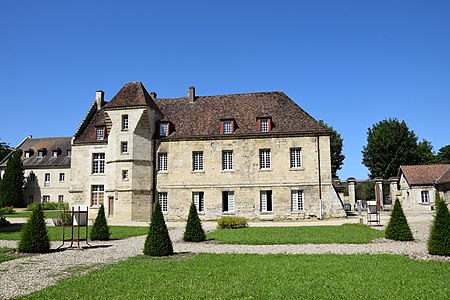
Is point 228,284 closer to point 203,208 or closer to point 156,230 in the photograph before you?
point 156,230

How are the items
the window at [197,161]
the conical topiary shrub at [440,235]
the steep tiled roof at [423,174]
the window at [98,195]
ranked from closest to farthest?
the conical topiary shrub at [440,235] < the window at [197,161] < the window at [98,195] < the steep tiled roof at [423,174]

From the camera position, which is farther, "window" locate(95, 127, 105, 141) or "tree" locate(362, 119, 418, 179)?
"tree" locate(362, 119, 418, 179)

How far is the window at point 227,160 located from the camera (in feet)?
94.8

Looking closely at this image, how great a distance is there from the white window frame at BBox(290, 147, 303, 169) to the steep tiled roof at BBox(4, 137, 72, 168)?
106 ft

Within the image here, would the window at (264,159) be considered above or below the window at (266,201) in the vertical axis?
above

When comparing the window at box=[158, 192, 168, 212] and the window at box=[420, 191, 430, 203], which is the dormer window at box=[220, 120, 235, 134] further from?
the window at box=[420, 191, 430, 203]

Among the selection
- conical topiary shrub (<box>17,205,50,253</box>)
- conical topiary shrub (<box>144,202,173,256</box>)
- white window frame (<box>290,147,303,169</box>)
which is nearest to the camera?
conical topiary shrub (<box>144,202,173,256</box>)

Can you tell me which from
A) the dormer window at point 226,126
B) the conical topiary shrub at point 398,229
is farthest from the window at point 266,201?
the conical topiary shrub at point 398,229

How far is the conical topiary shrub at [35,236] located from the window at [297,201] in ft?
61.4

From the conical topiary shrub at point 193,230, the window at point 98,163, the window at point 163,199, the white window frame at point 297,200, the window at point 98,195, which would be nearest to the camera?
the conical topiary shrub at point 193,230

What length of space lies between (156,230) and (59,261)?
2.97m

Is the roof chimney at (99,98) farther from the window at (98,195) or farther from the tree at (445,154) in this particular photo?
the tree at (445,154)

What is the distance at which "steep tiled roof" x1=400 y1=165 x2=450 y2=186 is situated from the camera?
3888cm

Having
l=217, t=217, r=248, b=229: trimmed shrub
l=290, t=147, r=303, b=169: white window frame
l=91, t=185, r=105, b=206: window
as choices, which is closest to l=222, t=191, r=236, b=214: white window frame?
l=290, t=147, r=303, b=169: white window frame
